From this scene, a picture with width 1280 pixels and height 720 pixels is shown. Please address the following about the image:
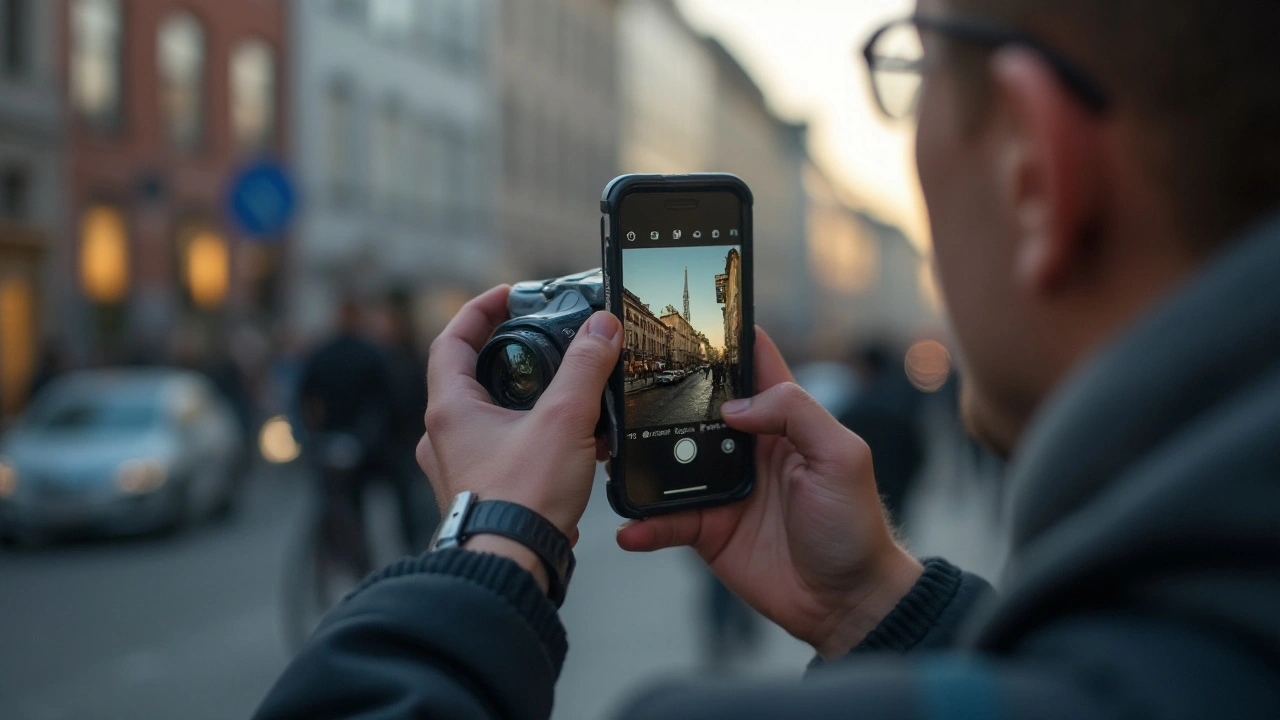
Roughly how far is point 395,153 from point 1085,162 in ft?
104

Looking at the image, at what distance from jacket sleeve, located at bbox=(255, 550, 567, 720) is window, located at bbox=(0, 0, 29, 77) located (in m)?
21.3

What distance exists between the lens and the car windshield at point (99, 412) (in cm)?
1275

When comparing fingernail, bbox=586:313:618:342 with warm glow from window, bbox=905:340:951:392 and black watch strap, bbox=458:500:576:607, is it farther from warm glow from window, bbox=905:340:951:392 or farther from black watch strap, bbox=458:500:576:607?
warm glow from window, bbox=905:340:951:392

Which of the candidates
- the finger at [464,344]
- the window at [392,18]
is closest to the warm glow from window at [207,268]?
the window at [392,18]

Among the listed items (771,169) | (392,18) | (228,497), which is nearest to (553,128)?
(392,18)

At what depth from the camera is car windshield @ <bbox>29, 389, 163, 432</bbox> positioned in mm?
12750

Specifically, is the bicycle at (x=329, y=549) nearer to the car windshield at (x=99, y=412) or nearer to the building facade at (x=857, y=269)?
the car windshield at (x=99, y=412)

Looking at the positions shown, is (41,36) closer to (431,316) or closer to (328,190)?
(328,190)

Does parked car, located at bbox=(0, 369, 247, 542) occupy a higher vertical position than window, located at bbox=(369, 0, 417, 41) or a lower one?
lower

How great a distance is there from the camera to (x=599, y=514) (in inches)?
586

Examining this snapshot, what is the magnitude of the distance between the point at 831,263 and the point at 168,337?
87162 millimetres

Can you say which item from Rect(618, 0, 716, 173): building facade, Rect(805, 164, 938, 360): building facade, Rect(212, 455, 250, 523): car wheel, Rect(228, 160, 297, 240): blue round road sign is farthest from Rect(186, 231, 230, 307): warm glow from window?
Rect(805, 164, 938, 360): building facade

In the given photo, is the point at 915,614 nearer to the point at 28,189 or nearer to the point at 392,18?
the point at 28,189

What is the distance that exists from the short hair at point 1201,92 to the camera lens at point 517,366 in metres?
0.90
